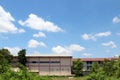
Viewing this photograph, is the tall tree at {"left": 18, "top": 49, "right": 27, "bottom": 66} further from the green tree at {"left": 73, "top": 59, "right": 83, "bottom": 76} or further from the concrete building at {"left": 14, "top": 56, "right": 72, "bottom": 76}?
the green tree at {"left": 73, "top": 59, "right": 83, "bottom": 76}

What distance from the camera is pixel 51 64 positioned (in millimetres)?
92938

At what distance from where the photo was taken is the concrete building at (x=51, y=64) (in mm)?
92062

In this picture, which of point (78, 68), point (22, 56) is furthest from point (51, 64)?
point (22, 56)

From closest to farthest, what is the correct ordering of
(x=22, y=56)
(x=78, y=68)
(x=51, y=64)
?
(x=78, y=68) < (x=22, y=56) < (x=51, y=64)

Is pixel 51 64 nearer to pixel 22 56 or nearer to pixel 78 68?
pixel 78 68

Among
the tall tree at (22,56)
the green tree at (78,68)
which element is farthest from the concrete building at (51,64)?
the green tree at (78,68)

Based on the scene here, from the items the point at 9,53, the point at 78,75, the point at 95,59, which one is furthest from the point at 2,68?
the point at 95,59

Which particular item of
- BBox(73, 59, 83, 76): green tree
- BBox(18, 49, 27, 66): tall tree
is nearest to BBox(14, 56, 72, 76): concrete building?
BBox(18, 49, 27, 66): tall tree

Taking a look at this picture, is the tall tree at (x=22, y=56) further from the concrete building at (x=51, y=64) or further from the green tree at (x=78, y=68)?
the green tree at (x=78, y=68)

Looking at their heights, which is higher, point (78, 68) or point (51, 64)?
point (51, 64)

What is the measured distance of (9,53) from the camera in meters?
84.5

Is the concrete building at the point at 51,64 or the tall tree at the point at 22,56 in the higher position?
the tall tree at the point at 22,56

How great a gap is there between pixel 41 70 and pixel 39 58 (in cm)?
346

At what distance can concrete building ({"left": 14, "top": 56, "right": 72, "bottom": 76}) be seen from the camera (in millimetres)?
92062
